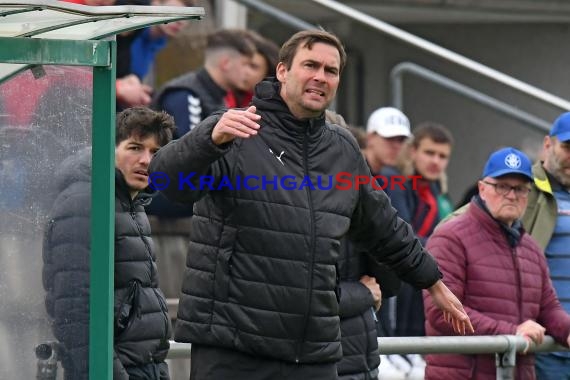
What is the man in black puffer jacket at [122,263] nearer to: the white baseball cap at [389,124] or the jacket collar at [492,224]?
the jacket collar at [492,224]

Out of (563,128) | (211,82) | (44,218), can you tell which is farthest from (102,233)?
(211,82)

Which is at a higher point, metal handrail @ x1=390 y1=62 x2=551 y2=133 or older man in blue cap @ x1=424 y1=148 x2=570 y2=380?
metal handrail @ x1=390 y1=62 x2=551 y2=133

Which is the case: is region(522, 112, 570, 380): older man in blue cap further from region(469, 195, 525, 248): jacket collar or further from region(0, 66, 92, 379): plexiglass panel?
region(0, 66, 92, 379): plexiglass panel

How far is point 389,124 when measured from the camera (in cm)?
866

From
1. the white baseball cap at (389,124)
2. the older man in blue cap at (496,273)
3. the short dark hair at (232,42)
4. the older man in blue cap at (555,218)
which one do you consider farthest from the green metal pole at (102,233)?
the white baseball cap at (389,124)

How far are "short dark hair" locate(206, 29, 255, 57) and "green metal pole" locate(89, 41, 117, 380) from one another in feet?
11.5

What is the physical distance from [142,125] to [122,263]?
558 millimetres

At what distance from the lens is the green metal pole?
4395mm

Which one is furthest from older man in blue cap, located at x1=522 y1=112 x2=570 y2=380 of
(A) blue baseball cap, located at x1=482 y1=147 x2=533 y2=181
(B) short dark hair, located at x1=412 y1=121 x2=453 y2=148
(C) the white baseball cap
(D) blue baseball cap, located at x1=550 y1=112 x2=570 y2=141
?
(B) short dark hair, located at x1=412 y1=121 x2=453 y2=148

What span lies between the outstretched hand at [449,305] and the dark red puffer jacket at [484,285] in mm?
556

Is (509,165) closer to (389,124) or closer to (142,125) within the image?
(142,125)

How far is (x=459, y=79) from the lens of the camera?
1318cm

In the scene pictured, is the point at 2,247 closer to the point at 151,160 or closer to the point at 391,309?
the point at 151,160

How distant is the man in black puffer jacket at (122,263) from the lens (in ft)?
14.4
